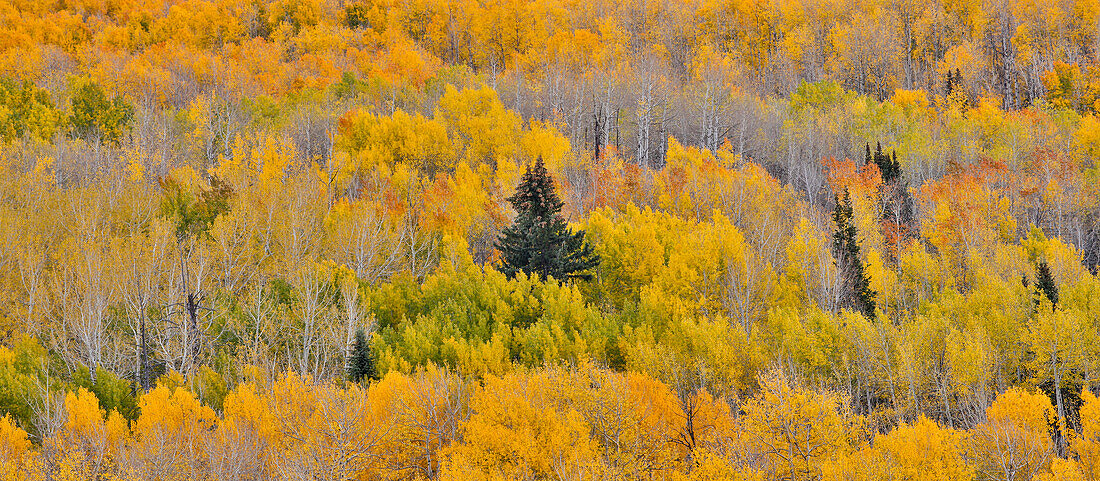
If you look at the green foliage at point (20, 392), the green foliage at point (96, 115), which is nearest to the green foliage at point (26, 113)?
the green foliage at point (96, 115)

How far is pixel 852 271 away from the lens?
42344 millimetres

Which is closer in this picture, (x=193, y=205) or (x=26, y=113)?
(x=193, y=205)

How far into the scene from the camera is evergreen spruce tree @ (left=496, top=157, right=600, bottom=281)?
4078 centimetres

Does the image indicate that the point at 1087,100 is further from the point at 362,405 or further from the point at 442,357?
the point at 362,405

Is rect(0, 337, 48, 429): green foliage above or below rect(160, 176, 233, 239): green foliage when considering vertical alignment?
below

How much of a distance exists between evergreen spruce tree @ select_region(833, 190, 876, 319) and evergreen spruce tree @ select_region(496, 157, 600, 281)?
1268 centimetres

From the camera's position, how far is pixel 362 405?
27.8 metres

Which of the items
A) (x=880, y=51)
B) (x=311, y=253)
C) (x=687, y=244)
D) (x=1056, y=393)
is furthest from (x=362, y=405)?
(x=880, y=51)

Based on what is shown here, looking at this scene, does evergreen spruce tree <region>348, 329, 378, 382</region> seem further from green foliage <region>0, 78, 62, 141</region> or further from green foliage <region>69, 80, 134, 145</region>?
green foliage <region>69, 80, 134, 145</region>

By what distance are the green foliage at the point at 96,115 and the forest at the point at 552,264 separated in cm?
20

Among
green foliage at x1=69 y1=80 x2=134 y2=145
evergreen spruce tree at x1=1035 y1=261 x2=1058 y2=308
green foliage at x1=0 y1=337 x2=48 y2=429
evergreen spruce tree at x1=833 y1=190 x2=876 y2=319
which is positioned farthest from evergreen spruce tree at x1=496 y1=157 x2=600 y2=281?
green foliage at x1=69 y1=80 x2=134 y2=145

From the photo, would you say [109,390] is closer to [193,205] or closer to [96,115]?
[193,205]

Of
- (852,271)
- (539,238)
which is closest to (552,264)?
(539,238)

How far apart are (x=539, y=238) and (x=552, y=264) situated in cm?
146
